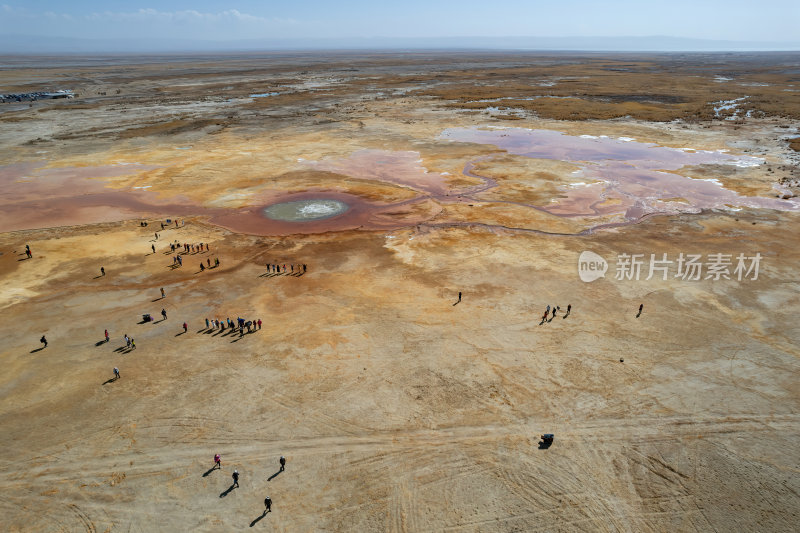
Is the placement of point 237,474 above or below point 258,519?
above

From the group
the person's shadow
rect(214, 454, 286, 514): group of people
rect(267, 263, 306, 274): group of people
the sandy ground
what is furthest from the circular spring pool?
the person's shadow

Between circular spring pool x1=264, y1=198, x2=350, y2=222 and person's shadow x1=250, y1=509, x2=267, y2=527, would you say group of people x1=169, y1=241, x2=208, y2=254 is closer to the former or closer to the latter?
circular spring pool x1=264, y1=198, x2=350, y2=222

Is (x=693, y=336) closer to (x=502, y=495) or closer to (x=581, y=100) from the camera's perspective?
(x=502, y=495)

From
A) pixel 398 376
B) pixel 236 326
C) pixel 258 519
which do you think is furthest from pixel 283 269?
pixel 258 519

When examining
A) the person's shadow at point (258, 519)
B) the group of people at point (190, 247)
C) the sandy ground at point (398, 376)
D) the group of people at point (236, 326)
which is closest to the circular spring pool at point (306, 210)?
the sandy ground at point (398, 376)

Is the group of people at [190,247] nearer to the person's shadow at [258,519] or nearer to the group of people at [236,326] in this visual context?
the group of people at [236,326]

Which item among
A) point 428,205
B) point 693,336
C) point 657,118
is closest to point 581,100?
point 657,118

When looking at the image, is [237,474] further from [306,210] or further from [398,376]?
[306,210]

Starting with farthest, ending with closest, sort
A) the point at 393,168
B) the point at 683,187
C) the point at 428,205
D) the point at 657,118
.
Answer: the point at 657,118
the point at 393,168
the point at 683,187
the point at 428,205
